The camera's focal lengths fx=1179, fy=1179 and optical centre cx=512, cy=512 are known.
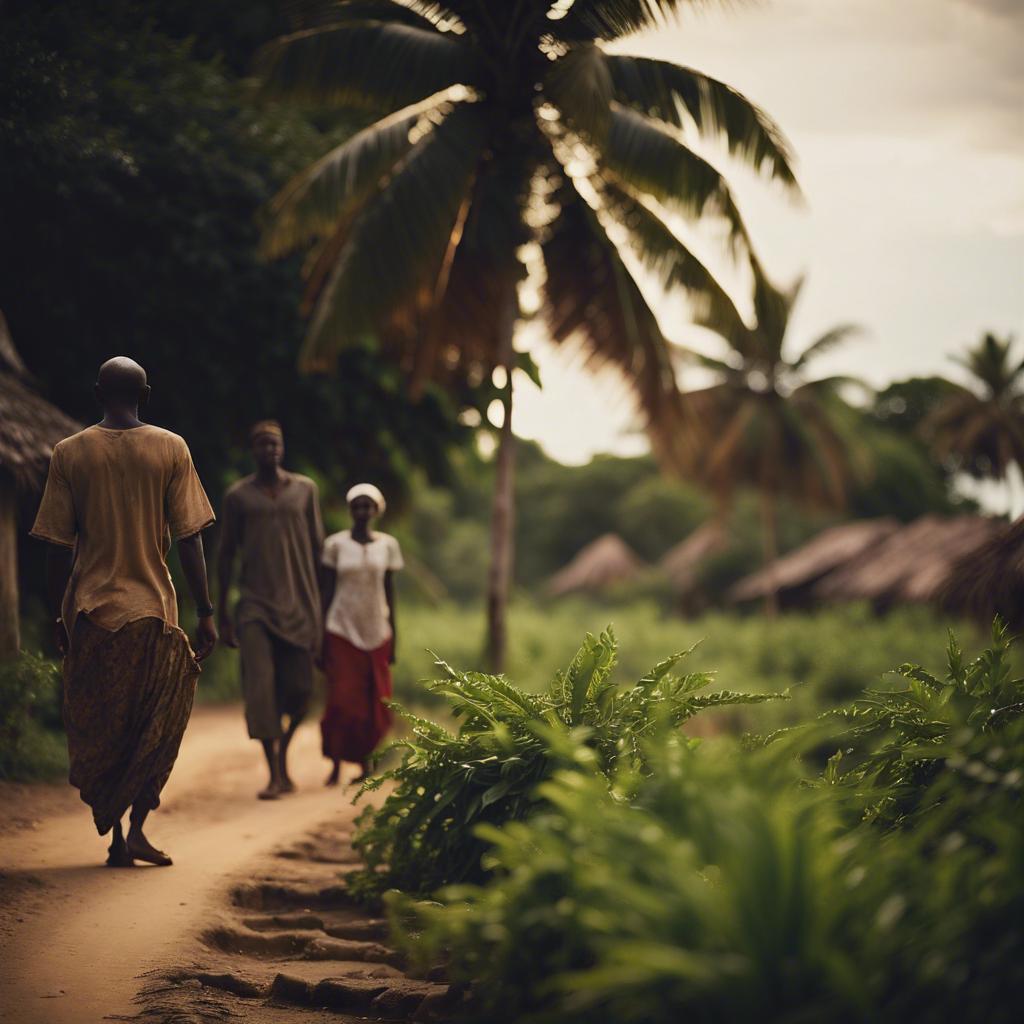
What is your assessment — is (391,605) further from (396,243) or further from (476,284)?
(476,284)

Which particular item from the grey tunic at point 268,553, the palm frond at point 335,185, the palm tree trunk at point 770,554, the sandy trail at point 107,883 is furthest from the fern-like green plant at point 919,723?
the palm tree trunk at point 770,554

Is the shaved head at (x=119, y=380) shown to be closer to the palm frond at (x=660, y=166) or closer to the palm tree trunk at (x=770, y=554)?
the palm frond at (x=660, y=166)

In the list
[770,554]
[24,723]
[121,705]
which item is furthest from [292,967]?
[770,554]

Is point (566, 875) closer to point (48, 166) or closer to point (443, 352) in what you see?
point (48, 166)

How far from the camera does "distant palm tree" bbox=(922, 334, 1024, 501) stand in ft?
104

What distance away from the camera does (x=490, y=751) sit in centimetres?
507

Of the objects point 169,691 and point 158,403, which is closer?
point 169,691

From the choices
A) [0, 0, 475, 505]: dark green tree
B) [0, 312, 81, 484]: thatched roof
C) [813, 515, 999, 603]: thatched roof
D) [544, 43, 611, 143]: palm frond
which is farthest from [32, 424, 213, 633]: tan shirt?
[813, 515, 999, 603]: thatched roof

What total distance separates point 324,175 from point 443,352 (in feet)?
9.95

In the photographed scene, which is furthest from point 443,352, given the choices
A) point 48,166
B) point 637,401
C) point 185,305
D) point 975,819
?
point 975,819

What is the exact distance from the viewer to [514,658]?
23.1 metres

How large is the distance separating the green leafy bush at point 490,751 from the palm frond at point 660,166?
22.4 feet

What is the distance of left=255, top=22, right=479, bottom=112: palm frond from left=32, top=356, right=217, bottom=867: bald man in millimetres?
6917

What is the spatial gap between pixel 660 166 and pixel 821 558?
2044 cm
